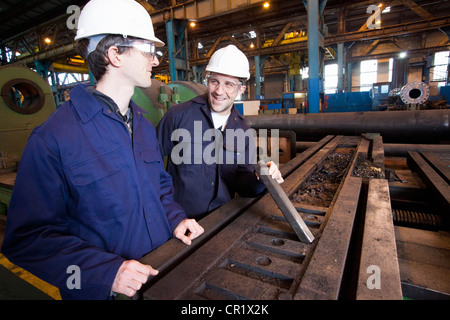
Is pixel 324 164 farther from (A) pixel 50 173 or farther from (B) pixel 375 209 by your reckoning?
(A) pixel 50 173

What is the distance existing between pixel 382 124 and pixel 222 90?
124 inches

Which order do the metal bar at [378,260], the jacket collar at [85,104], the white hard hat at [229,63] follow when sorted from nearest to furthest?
the metal bar at [378,260], the jacket collar at [85,104], the white hard hat at [229,63]

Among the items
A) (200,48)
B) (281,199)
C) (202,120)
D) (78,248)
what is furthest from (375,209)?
(200,48)

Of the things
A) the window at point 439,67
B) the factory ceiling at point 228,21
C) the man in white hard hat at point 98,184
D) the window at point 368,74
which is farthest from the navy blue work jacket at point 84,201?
the window at point 439,67

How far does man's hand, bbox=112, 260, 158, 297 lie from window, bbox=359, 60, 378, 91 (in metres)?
19.7

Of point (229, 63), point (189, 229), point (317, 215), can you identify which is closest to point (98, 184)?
point (189, 229)

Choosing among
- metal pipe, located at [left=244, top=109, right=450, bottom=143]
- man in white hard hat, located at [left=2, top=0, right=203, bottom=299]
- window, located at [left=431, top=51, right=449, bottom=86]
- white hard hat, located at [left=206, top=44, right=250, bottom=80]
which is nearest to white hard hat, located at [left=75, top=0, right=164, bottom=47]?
man in white hard hat, located at [left=2, top=0, right=203, bottom=299]

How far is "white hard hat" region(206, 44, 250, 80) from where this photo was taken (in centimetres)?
161

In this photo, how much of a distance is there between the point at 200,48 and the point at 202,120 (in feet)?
59.8

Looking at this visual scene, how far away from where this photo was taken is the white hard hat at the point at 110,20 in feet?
3.12

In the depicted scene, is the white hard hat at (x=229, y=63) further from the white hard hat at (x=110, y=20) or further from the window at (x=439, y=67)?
the window at (x=439, y=67)

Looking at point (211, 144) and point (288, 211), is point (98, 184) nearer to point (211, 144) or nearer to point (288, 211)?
point (288, 211)

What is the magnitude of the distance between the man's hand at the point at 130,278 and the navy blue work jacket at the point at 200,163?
936mm

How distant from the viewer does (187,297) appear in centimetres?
70
